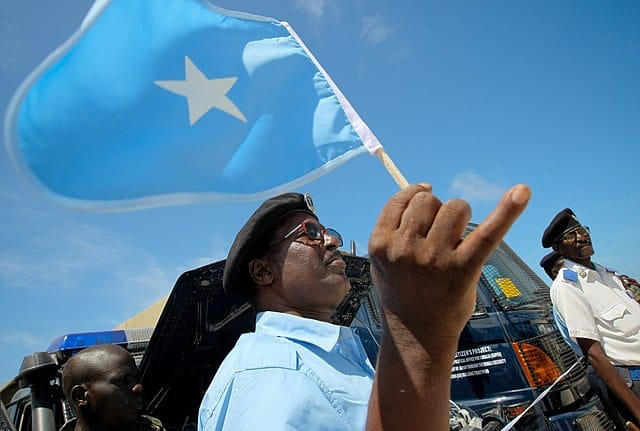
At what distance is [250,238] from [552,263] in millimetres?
3492

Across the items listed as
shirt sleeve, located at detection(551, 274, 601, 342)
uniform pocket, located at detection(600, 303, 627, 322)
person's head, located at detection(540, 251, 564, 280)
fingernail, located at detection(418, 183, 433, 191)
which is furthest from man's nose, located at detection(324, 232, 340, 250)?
person's head, located at detection(540, 251, 564, 280)

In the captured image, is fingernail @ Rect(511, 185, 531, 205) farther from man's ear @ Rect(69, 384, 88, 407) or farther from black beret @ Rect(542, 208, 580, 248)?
black beret @ Rect(542, 208, 580, 248)

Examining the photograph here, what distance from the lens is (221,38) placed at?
220 cm

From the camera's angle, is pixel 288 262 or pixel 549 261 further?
pixel 549 261

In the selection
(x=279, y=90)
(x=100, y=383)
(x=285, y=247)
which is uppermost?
(x=279, y=90)

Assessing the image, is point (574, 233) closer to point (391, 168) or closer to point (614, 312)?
point (614, 312)

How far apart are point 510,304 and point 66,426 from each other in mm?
3327

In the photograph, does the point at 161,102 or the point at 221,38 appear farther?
the point at 221,38

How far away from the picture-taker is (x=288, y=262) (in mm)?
2008

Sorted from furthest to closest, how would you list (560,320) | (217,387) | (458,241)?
1. (560,320)
2. (217,387)
3. (458,241)

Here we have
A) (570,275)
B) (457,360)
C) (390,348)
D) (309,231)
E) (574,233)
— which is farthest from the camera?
(574,233)

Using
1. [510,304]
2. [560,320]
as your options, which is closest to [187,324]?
[510,304]

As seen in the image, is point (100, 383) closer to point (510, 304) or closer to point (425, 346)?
point (425, 346)

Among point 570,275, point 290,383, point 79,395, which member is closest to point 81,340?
point 79,395
